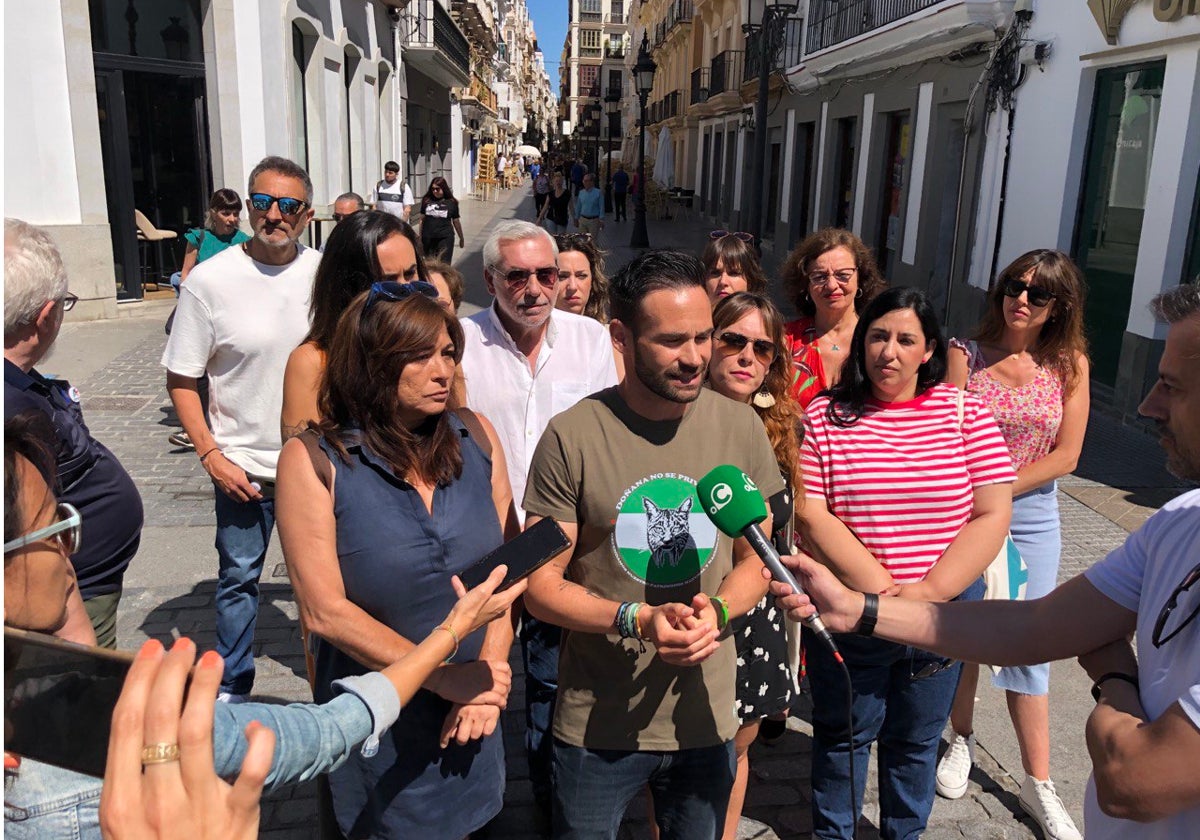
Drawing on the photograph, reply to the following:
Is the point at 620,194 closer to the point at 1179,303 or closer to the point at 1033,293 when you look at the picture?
the point at 1033,293

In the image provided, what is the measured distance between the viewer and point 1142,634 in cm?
172

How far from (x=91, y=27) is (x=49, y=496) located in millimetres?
12912

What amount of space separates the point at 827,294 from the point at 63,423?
297 cm

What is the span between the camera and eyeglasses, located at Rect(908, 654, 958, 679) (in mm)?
2787

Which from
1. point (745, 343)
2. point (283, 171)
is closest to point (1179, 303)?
point (745, 343)

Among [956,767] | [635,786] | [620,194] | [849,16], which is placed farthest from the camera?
[620,194]

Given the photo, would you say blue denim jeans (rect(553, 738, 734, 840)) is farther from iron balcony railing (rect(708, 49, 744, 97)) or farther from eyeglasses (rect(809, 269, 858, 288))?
iron balcony railing (rect(708, 49, 744, 97))

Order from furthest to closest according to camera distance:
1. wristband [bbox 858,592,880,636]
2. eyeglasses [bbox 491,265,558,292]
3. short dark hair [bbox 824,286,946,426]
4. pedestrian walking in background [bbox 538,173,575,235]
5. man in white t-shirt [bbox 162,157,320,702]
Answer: pedestrian walking in background [bbox 538,173,575,235] → man in white t-shirt [bbox 162,157,320,702] → eyeglasses [bbox 491,265,558,292] → short dark hair [bbox 824,286,946,426] → wristband [bbox 858,592,880,636]

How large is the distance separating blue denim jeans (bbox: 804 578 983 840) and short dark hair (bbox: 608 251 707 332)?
4.01 ft

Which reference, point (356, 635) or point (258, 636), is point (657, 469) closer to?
point (356, 635)

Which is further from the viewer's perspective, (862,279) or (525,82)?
(525,82)

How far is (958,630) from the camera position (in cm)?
216

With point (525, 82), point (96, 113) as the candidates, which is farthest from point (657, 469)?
point (525, 82)

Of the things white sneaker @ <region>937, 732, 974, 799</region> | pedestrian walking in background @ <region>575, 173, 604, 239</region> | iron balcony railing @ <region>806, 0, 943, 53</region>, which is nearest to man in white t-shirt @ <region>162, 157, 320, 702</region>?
white sneaker @ <region>937, 732, 974, 799</region>
